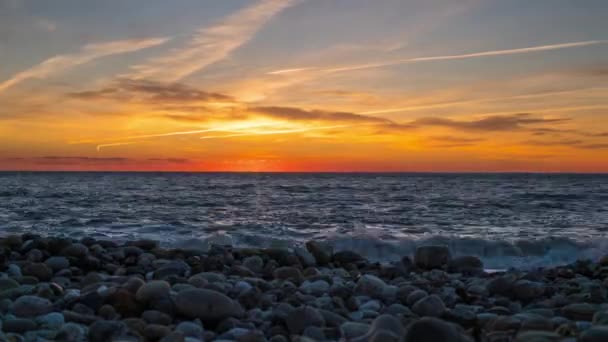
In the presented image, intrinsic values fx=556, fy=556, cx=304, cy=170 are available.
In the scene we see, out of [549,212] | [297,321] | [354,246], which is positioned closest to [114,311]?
[297,321]

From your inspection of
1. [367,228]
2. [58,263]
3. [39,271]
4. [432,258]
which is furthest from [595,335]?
[367,228]

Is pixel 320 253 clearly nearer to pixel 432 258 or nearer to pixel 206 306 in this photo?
pixel 432 258

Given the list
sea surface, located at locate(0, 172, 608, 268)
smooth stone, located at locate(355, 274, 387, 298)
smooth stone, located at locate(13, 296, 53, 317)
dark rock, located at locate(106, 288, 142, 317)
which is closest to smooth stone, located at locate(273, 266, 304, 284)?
smooth stone, located at locate(355, 274, 387, 298)

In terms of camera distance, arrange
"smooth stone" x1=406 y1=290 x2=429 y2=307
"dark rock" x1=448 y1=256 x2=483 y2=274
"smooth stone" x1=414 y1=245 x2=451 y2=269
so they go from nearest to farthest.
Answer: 1. "smooth stone" x1=406 y1=290 x2=429 y2=307
2. "dark rock" x1=448 y1=256 x2=483 y2=274
3. "smooth stone" x1=414 y1=245 x2=451 y2=269

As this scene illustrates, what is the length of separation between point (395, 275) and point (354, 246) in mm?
3609

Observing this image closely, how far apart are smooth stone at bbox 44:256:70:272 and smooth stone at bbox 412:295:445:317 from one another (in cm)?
434

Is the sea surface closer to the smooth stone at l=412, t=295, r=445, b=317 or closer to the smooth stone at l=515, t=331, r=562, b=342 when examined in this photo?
the smooth stone at l=412, t=295, r=445, b=317

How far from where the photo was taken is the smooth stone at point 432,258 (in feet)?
26.8

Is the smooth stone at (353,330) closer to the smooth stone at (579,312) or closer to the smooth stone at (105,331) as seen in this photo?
the smooth stone at (105,331)

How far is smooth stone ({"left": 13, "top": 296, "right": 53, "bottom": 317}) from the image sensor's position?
4.55 meters

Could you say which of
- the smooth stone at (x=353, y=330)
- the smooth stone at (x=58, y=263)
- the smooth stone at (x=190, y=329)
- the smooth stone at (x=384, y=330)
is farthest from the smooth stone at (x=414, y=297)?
the smooth stone at (x=58, y=263)

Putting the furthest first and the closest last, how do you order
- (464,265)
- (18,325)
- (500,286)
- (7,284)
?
(464,265), (500,286), (7,284), (18,325)

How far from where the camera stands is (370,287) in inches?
226

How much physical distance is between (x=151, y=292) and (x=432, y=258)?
4.72 metres
